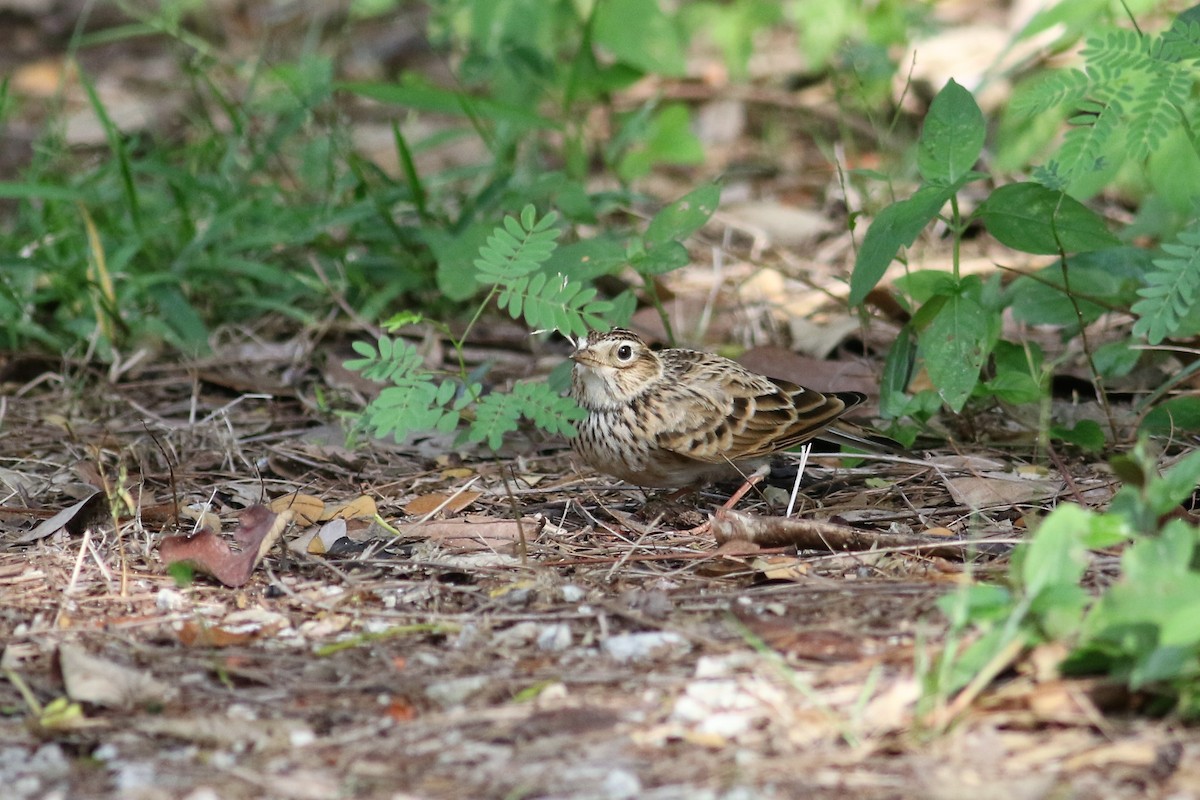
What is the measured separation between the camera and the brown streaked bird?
4.88 m

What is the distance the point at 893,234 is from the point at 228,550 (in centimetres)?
239

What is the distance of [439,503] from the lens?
4.79 m

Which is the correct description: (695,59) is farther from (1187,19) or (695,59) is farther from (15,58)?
(1187,19)

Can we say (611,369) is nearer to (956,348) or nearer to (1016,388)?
(956,348)

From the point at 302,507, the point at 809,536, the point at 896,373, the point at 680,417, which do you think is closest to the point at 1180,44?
the point at 896,373

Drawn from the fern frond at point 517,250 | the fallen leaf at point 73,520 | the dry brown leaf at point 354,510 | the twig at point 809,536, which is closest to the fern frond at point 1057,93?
the twig at point 809,536

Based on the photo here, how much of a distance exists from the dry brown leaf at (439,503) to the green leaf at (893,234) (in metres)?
1.50

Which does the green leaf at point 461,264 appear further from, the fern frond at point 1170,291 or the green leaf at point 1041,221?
the fern frond at point 1170,291

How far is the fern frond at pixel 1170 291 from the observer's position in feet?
13.8

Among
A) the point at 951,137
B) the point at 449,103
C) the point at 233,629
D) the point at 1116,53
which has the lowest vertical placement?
the point at 233,629

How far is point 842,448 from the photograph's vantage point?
5.30 metres

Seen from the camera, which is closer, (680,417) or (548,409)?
(548,409)

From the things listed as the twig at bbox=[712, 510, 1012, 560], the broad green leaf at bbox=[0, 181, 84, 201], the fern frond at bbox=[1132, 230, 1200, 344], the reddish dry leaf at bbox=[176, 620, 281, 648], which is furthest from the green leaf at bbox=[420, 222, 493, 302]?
the fern frond at bbox=[1132, 230, 1200, 344]

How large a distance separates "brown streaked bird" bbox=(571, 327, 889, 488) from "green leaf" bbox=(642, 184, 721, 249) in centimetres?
39
